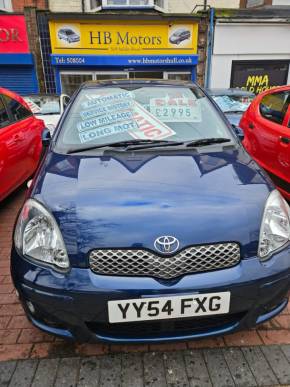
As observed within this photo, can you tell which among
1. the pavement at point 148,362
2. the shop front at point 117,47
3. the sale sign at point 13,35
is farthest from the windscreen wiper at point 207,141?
the sale sign at point 13,35

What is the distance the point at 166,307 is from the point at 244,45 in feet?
39.6

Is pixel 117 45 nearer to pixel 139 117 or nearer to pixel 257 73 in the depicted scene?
pixel 257 73

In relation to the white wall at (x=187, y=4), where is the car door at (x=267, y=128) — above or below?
below

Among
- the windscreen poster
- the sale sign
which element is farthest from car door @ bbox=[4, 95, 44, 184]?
the windscreen poster

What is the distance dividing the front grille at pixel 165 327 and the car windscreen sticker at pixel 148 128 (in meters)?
1.37

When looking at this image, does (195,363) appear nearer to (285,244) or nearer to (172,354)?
(172,354)

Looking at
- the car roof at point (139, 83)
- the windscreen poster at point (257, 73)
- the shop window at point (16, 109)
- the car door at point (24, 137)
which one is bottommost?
the windscreen poster at point (257, 73)

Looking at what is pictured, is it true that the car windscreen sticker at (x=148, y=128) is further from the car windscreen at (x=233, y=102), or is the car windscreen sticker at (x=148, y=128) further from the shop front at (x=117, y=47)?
the shop front at (x=117, y=47)

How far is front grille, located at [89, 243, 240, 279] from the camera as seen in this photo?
1.63m

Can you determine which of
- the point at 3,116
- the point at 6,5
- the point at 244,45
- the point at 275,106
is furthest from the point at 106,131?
the point at 6,5

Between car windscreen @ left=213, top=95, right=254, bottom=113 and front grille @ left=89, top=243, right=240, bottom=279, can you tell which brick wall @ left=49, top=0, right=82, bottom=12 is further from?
front grille @ left=89, top=243, right=240, bottom=279

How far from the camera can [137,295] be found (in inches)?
62.7

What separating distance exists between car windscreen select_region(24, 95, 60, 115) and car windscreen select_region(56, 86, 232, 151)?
4325 millimetres

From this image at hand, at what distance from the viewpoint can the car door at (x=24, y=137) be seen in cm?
416
